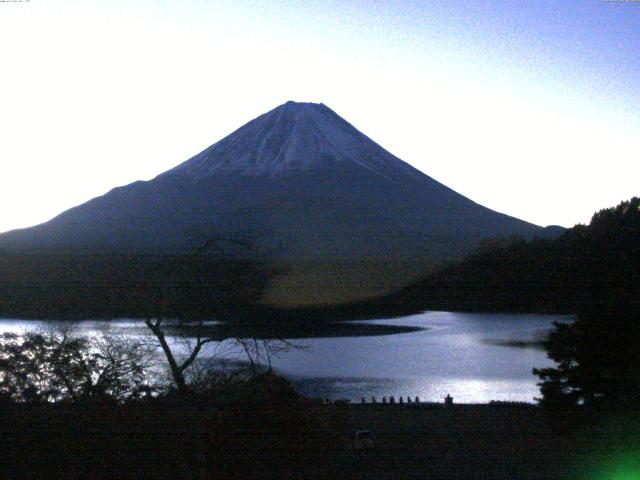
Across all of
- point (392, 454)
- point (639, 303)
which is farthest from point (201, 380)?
point (639, 303)

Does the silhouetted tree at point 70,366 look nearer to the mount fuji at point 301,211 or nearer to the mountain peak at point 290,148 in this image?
the mount fuji at point 301,211

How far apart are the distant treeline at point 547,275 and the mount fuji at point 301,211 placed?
21 cm

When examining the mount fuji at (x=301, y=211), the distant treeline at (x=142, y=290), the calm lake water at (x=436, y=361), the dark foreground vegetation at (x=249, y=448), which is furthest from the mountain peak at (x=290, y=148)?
the dark foreground vegetation at (x=249, y=448)

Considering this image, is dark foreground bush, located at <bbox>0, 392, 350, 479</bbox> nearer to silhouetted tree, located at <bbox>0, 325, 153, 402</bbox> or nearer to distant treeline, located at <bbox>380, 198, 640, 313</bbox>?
silhouetted tree, located at <bbox>0, 325, 153, 402</bbox>

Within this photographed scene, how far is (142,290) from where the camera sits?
9.11 ft

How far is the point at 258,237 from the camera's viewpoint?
10.1 feet

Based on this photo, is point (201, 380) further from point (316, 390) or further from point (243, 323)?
point (316, 390)

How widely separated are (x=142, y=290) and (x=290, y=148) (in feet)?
58.6

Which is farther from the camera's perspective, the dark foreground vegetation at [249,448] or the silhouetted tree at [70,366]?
the silhouetted tree at [70,366]

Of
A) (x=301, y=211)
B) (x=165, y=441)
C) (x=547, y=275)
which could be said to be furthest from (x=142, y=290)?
(x=301, y=211)

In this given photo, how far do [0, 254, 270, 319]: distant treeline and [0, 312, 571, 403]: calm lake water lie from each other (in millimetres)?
112

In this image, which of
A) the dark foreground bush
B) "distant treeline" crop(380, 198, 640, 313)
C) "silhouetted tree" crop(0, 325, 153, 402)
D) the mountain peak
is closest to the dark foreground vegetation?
the dark foreground bush

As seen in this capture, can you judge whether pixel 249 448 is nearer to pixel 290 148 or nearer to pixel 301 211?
pixel 301 211

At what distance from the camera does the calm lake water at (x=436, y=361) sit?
3.01m
